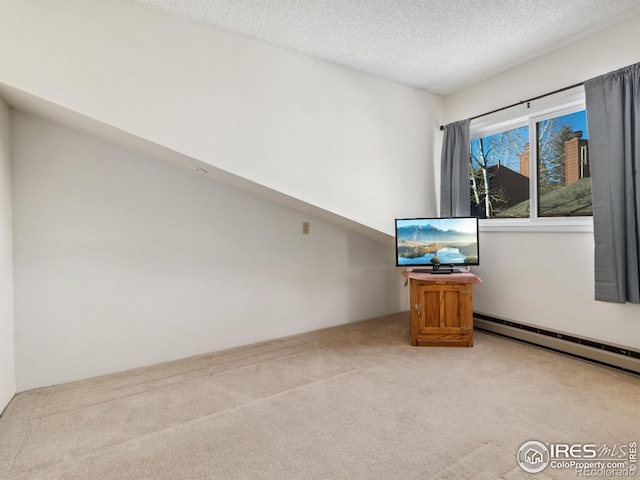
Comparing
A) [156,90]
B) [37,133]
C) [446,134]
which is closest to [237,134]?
[156,90]

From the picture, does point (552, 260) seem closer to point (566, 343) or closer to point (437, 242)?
point (566, 343)

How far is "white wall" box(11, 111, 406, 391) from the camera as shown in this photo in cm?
239

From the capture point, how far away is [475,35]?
2652 millimetres

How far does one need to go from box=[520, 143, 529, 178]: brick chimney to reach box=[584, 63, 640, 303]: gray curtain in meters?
0.68

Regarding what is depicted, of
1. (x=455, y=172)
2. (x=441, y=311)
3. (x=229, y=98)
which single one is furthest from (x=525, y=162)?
(x=229, y=98)

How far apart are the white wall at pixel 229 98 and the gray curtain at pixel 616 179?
150 cm

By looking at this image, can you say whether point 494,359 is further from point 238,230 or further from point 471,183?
point 238,230

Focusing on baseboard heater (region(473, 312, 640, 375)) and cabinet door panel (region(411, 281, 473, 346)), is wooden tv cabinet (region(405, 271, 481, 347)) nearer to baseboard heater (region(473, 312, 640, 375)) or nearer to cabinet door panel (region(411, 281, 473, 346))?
cabinet door panel (region(411, 281, 473, 346))

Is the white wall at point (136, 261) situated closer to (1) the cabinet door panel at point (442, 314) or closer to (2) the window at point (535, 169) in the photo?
(1) the cabinet door panel at point (442, 314)

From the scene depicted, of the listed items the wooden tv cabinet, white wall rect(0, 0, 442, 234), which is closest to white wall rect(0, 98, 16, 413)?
white wall rect(0, 0, 442, 234)

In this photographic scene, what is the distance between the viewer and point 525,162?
11.1ft

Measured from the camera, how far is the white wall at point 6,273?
6.93 ft

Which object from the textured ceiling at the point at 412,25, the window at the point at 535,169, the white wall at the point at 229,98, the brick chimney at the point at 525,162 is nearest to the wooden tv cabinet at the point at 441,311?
the white wall at the point at 229,98

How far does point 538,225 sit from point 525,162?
678 millimetres
